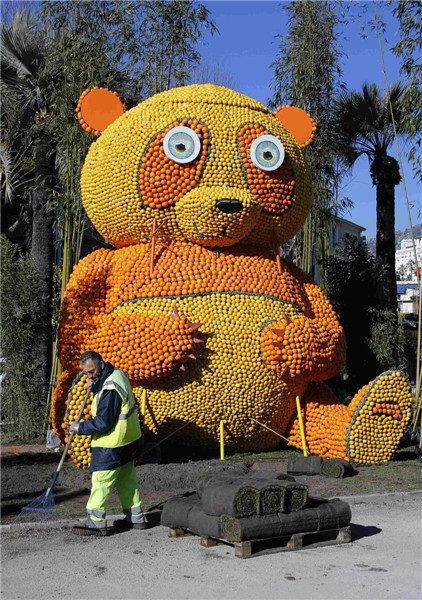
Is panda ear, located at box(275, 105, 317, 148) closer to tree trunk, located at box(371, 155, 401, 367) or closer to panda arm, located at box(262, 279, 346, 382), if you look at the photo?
panda arm, located at box(262, 279, 346, 382)

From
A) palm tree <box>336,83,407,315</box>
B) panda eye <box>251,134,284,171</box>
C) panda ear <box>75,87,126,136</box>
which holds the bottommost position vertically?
panda eye <box>251,134,284,171</box>

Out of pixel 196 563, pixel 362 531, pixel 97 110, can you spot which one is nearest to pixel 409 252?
pixel 97 110

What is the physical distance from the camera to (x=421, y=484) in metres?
7.29

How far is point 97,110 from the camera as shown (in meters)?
8.38

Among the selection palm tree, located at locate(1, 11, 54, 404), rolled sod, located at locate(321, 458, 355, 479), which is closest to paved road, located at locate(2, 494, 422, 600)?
rolled sod, located at locate(321, 458, 355, 479)

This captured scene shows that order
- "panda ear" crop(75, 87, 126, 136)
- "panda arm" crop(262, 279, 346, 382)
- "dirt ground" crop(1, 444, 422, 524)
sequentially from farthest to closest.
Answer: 1. "panda ear" crop(75, 87, 126, 136)
2. "panda arm" crop(262, 279, 346, 382)
3. "dirt ground" crop(1, 444, 422, 524)

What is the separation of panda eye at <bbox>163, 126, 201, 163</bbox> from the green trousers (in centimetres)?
337

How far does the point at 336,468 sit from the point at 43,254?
19.4ft

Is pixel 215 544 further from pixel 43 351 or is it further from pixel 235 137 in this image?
pixel 43 351

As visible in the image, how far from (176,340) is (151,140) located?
2.13 meters

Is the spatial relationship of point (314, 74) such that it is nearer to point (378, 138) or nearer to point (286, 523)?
point (378, 138)

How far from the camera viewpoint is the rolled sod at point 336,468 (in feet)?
24.3

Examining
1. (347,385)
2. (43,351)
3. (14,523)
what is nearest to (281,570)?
(14,523)

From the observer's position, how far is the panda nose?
24.3 feet
